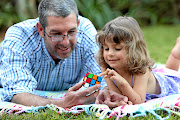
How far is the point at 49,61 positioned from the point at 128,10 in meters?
7.69

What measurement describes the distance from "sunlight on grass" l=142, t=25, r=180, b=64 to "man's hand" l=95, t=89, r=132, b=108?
307cm

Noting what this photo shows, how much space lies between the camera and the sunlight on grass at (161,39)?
7148 millimetres

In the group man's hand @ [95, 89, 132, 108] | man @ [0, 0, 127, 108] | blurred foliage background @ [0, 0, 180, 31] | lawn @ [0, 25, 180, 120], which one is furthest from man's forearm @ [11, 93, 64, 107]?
blurred foliage background @ [0, 0, 180, 31]

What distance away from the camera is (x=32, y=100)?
10.4 ft

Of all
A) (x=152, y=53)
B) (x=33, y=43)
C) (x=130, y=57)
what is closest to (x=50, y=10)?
(x=33, y=43)

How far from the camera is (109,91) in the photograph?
3152mm

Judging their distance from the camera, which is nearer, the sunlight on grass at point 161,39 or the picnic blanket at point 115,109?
the picnic blanket at point 115,109

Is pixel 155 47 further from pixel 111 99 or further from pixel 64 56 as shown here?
pixel 111 99

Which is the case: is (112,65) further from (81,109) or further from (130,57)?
(81,109)

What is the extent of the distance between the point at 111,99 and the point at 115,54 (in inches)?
Answer: 18.1

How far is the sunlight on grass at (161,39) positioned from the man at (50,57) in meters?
2.63

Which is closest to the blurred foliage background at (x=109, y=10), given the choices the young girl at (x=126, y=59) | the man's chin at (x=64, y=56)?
the man's chin at (x=64, y=56)

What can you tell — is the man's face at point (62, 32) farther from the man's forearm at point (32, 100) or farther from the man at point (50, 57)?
the man's forearm at point (32, 100)

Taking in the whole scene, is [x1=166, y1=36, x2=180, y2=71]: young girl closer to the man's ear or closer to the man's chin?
the man's chin
